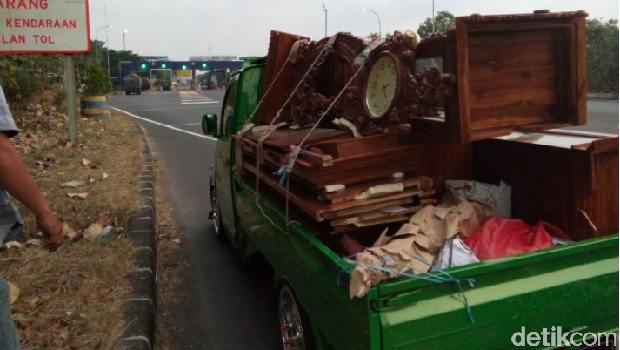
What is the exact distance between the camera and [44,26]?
416 inches

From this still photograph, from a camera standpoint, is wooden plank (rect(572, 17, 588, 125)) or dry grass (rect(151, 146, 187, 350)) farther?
dry grass (rect(151, 146, 187, 350))

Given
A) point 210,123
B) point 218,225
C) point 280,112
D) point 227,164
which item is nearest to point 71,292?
point 227,164

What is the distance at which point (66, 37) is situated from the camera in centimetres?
1087

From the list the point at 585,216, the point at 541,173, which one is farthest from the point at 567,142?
the point at 585,216

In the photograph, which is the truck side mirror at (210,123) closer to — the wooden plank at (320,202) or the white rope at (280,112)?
the white rope at (280,112)

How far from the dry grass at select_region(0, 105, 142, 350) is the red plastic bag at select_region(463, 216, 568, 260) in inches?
84.0

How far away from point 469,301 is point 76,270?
3.19 m

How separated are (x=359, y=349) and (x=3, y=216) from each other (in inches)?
62.3

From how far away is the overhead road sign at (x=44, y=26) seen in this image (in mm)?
10202

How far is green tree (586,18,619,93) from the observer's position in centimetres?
2944

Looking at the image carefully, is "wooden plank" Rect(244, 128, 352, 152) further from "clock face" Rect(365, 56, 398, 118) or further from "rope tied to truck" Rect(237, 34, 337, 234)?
"clock face" Rect(365, 56, 398, 118)

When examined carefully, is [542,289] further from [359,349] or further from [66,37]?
[66,37]

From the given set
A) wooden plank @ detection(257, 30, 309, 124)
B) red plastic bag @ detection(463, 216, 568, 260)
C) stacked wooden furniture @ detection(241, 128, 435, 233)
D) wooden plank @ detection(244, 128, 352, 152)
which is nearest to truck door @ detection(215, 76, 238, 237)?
wooden plank @ detection(257, 30, 309, 124)

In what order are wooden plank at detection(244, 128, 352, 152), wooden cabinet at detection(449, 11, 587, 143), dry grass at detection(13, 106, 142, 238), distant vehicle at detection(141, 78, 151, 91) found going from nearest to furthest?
wooden cabinet at detection(449, 11, 587, 143)
wooden plank at detection(244, 128, 352, 152)
dry grass at detection(13, 106, 142, 238)
distant vehicle at detection(141, 78, 151, 91)
